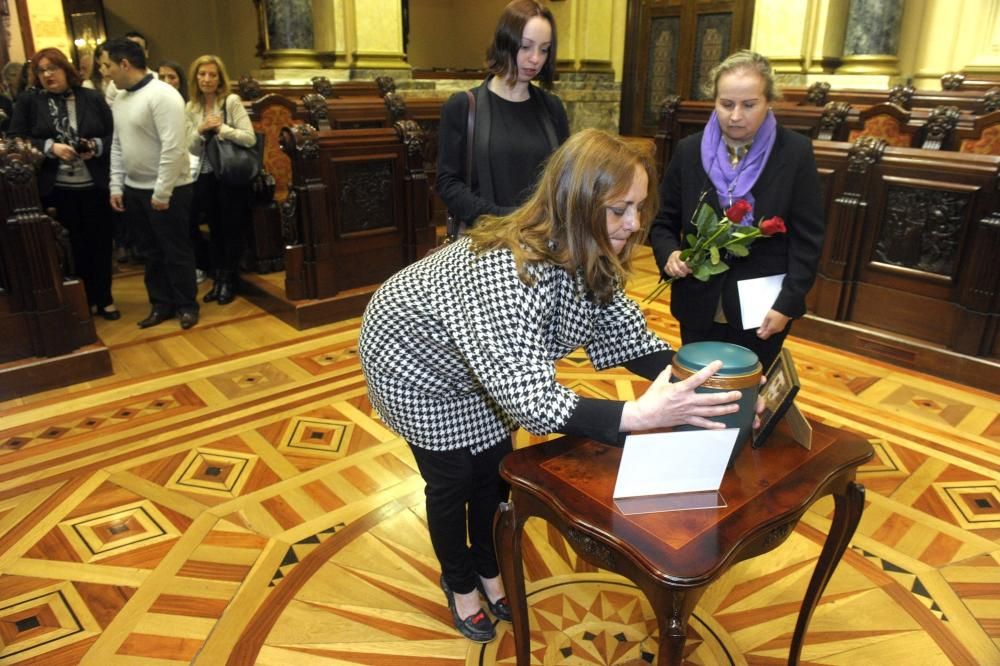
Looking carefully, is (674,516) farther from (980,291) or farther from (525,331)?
(980,291)

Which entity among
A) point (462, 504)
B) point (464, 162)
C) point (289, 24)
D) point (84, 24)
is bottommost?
point (462, 504)

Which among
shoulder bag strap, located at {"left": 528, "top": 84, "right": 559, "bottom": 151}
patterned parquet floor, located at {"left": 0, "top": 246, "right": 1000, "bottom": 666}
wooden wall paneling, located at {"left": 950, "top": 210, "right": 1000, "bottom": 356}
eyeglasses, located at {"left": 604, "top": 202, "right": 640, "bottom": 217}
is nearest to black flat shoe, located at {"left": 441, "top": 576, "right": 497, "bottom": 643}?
patterned parquet floor, located at {"left": 0, "top": 246, "right": 1000, "bottom": 666}

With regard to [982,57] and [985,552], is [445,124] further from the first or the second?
[982,57]

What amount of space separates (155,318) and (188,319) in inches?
7.9

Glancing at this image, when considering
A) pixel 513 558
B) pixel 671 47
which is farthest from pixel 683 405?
pixel 671 47

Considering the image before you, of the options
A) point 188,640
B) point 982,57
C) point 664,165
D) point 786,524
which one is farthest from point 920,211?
point 982,57

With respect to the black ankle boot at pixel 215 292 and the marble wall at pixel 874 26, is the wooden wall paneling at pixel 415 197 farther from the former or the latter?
the marble wall at pixel 874 26

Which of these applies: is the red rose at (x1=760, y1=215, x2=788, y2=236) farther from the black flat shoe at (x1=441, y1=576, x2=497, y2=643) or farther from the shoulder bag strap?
the black flat shoe at (x1=441, y1=576, x2=497, y2=643)

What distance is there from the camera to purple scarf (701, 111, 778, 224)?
2.04 m

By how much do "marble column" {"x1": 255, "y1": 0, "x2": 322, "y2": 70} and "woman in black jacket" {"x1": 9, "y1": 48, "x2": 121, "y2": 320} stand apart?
4349 mm

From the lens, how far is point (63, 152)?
388cm

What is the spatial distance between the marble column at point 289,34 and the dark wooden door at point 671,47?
4.88 metres

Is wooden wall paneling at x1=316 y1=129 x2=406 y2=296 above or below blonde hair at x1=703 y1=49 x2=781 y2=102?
below

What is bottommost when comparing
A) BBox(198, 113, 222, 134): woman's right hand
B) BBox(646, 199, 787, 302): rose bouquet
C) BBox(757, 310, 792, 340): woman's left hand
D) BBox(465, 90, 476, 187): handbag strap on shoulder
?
BBox(757, 310, 792, 340): woman's left hand
